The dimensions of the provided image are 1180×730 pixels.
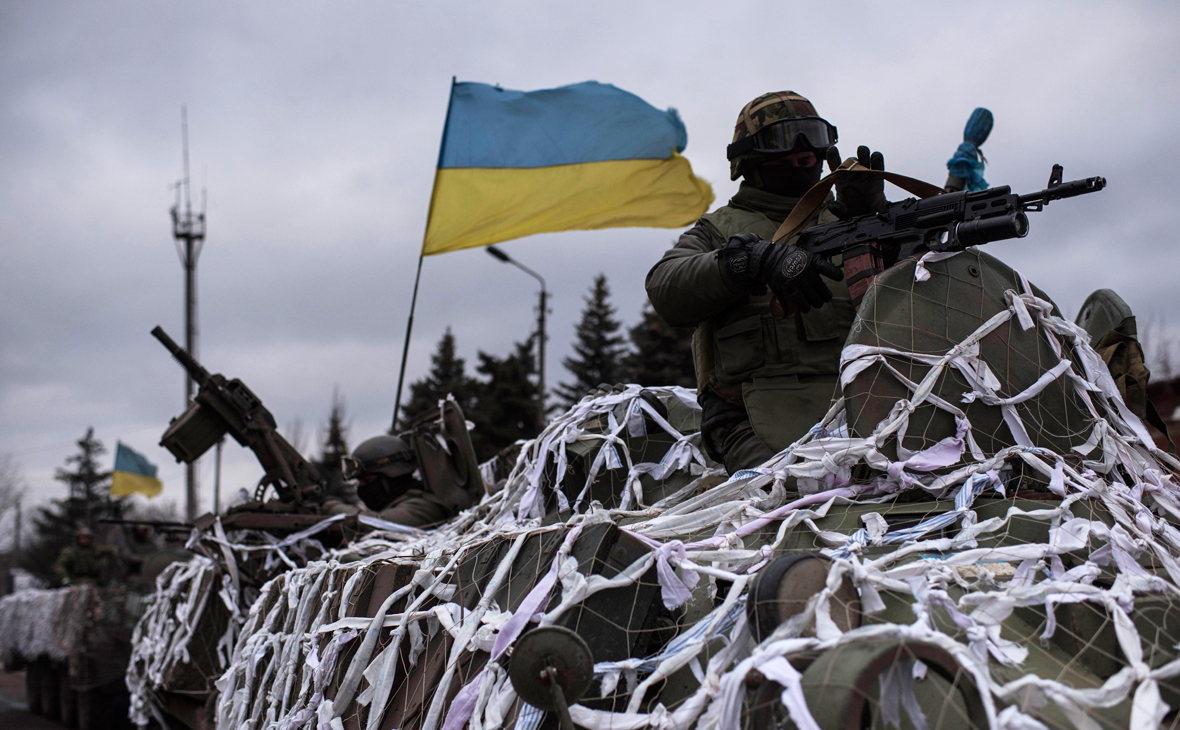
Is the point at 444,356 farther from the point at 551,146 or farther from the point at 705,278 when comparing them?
the point at 705,278

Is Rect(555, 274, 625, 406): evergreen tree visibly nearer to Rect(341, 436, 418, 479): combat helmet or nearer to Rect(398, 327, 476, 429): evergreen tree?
Rect(398, 327, 476, 429): evergreen tree

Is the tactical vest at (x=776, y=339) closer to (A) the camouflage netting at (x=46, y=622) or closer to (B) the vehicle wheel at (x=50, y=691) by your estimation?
(A) the camouflage netting at (x=46, y=622)

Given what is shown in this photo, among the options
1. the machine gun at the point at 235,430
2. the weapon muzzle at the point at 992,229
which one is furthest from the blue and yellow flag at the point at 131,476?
the weapon muzzle at the point at 992,229

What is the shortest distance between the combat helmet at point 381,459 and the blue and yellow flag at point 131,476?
16.2 meters

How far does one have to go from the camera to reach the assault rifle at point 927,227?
3176mm

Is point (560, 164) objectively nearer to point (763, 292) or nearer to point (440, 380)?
point (763, 292)

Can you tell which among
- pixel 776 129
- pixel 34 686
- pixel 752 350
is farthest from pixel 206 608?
pixel 34 686

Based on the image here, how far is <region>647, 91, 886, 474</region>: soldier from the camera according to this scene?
3.55 metres

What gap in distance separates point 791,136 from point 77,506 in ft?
141

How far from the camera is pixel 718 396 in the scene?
4.16 meters

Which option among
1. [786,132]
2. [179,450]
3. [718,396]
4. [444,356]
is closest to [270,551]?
[179,450]

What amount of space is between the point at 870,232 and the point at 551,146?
6.63 meters

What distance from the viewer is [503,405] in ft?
73.1

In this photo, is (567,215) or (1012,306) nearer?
(1012,306)
